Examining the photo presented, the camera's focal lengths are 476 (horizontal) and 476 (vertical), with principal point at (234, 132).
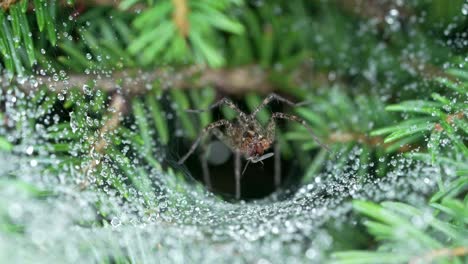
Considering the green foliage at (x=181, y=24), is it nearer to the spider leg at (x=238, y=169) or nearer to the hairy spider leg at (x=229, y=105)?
the hairy spider leg at (x=229, y=105)

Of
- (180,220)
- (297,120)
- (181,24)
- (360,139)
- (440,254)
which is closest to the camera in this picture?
(440,254)

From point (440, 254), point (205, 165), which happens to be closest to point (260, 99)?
point (205, 165)

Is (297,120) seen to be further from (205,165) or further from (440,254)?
(440,254)

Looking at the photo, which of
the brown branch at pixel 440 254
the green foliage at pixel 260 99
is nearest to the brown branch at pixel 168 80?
the green foliage at pixel 260 99

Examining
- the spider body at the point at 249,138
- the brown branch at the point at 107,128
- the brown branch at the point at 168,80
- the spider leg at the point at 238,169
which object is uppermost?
the brown branch at the point at 168,80

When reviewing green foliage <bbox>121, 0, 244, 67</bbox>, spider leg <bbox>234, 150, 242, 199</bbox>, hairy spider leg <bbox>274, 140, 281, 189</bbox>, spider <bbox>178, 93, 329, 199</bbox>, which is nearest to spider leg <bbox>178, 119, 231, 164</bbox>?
spider <bbox>178, 93, 329, 199</bbox>

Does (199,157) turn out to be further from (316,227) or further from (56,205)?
(56,205)
